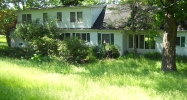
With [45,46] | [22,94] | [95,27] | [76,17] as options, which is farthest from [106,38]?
[22,94]

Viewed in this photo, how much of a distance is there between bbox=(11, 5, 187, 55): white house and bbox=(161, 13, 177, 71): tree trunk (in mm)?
7445

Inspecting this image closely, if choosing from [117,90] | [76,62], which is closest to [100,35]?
[76,62]

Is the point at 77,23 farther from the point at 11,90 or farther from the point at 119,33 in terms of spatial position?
the point at 11,90

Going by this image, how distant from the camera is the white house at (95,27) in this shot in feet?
86.6

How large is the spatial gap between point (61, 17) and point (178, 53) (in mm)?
14372

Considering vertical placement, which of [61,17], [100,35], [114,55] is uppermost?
[61,17]

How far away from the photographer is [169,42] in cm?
1702

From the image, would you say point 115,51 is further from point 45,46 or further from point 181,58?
point 45,46

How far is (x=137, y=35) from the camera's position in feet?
89.2

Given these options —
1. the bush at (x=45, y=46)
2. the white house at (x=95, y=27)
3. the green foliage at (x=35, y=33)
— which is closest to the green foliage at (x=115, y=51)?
the white house at (x=95, y=27)

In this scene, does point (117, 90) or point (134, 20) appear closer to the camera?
point (117, 90)

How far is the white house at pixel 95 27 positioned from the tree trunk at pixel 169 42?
745cm

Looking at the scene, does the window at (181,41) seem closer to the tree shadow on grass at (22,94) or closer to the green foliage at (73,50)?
the green foliage at (73,50)

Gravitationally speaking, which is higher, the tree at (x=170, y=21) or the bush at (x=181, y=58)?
the tree at (x=170, y=21)
